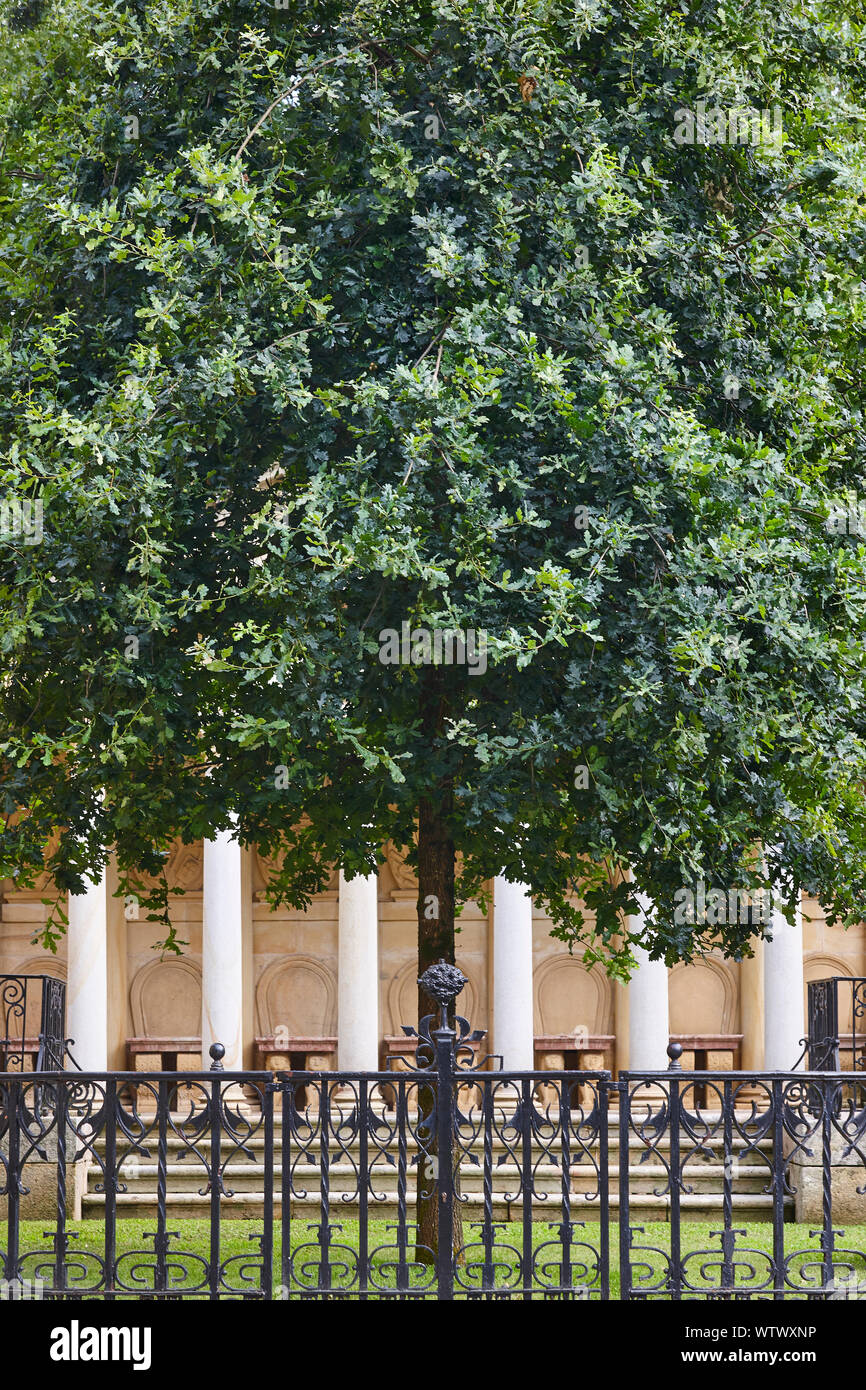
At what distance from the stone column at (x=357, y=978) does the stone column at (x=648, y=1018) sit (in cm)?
354

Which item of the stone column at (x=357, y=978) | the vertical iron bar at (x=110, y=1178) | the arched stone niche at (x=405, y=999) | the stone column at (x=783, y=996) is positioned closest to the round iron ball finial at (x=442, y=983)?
the vertical iron bar at (x=110, y=1178)

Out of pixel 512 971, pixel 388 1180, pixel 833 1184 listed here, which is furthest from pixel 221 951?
pixel 833 1184

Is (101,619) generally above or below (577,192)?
below

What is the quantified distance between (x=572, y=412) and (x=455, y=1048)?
4065 mm

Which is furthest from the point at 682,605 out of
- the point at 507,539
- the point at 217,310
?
the point at 217,310

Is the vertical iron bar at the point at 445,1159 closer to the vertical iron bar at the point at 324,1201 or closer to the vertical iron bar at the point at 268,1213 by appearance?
the vertical iron bar at the point at 324,1201

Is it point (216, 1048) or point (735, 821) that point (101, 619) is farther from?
point (735, 821)

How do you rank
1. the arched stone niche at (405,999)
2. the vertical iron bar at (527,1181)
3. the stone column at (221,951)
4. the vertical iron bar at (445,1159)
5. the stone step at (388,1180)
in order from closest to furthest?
the vertical iron bar at (445,1159)
the vertical iron bar at (527,1181)
the stone step at (388,1180)
the stone column at (221,951)
the arched stone niche at (405,999)

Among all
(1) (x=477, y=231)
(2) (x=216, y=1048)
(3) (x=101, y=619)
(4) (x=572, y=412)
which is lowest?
(2) (x=216, y=1048)

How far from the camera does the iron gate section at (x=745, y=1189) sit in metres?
8.77

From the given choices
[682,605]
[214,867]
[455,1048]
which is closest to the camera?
[455,1048]

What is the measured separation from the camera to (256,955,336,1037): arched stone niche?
2503 centimetres

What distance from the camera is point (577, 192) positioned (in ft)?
33.0

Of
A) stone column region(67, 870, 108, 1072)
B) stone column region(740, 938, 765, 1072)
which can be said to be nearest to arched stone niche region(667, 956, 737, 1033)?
stone column region(740, 938, 765, 1072)
